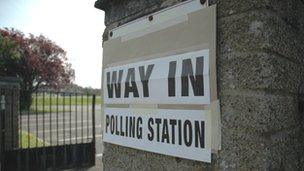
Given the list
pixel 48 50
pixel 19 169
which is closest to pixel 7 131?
pixel 19 169

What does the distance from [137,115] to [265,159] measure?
0.90 meters

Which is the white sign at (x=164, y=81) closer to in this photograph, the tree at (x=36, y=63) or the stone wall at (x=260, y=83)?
the stone wall at (x=260, y=83)

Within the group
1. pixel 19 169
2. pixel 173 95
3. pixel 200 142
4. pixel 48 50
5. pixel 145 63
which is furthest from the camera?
pixel 48 50

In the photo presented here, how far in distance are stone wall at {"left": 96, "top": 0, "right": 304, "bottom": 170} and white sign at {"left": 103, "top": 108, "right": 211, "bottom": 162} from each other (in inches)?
3.9

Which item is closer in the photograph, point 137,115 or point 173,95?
point 173,95

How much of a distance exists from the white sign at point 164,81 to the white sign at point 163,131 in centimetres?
7

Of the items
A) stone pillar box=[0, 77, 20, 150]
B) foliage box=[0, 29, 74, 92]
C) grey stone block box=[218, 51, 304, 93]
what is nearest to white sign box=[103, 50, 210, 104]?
grey stone block box=[218, 51, 304, 93]

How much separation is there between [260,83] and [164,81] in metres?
0.60

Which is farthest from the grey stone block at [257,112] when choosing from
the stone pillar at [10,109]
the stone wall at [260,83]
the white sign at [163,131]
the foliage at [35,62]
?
the foliage at [35,62]

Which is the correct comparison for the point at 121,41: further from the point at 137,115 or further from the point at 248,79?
the point at 248,79

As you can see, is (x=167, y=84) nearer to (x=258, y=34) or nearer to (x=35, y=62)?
(x=258, y=34)

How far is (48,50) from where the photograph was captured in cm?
3008

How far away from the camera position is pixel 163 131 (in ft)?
6.76

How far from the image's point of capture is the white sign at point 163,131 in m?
1.84
